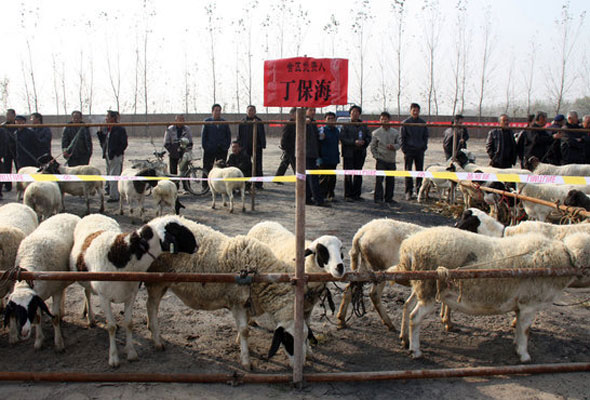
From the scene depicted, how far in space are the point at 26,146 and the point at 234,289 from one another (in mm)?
10434

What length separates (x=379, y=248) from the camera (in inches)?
208

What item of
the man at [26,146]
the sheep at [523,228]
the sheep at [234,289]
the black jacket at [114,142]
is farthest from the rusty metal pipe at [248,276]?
the man at [26,146]

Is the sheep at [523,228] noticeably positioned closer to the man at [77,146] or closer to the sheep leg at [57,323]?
the sheep leg at [57,323]

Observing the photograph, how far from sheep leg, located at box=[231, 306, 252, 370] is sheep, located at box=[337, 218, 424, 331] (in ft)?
3.83

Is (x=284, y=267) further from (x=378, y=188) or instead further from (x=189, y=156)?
(x=189, y=156)

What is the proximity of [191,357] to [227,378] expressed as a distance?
30.7 inches

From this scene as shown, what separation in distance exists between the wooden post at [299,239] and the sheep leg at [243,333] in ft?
2.10

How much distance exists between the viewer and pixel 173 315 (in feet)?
18.1

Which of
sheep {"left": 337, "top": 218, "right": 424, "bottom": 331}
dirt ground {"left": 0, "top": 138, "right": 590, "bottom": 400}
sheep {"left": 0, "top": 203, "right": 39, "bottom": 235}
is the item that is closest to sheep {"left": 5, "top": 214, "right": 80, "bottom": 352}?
dirt ground {"left": 0, "top": 138, "right": 590, "bottom": 400}

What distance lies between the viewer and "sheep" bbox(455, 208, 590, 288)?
531 centimetres

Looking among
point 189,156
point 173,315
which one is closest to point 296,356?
point 173,315

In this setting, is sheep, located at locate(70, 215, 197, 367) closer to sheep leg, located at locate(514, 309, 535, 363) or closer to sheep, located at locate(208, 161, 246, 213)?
sheep leg, located at locate(514, 309, 535, 363)

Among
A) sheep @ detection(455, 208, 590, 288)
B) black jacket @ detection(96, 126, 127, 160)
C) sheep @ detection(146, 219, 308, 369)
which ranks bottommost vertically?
sheep @ detection(146, 219, 308, 369)

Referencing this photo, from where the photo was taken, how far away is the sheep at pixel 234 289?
440cm
